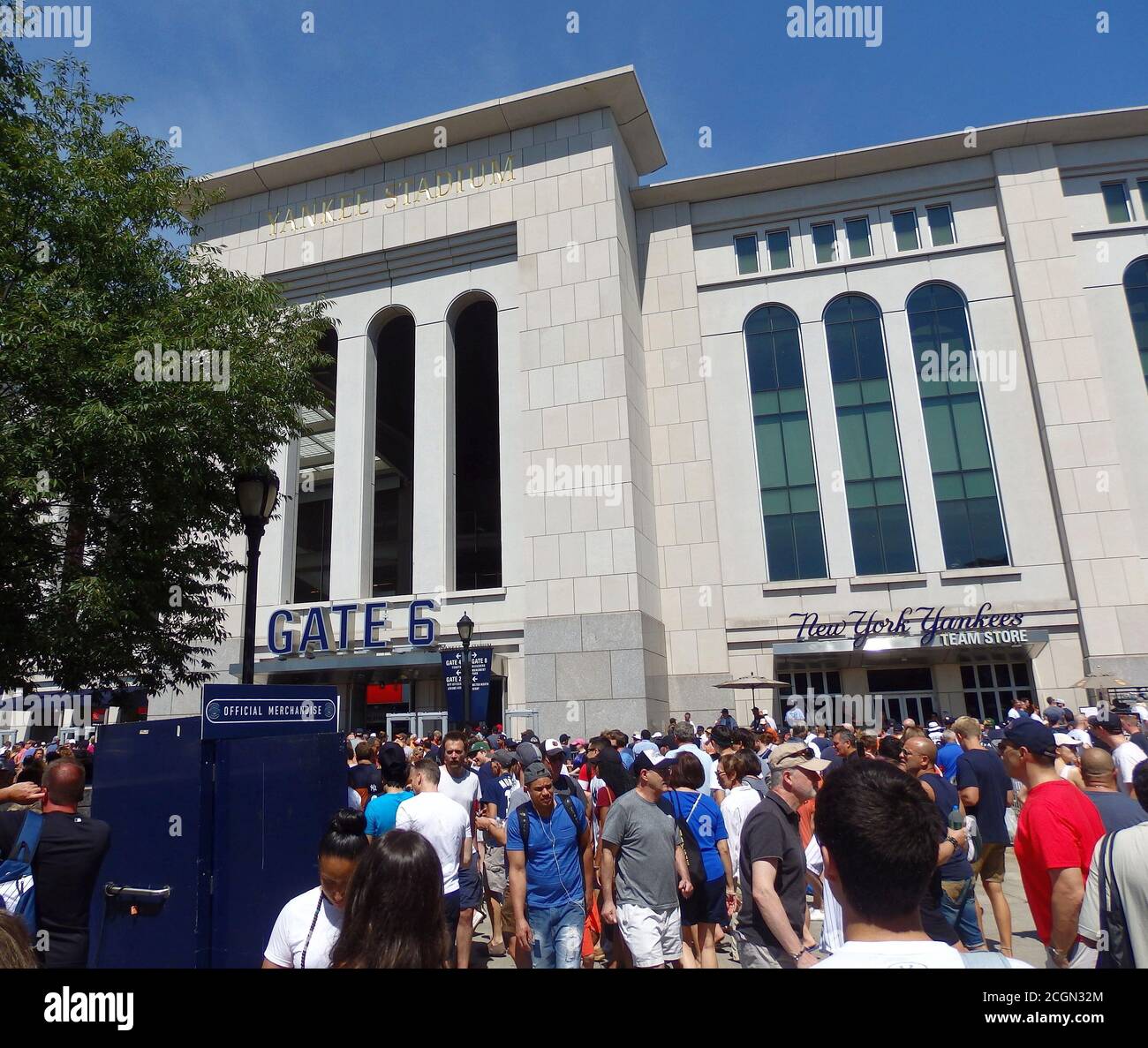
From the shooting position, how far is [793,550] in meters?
26.1

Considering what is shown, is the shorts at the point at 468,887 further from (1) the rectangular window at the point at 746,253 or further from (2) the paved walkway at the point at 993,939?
(1) the rectangular window at the point at 746,253

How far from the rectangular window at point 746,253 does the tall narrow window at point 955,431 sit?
5740 mm

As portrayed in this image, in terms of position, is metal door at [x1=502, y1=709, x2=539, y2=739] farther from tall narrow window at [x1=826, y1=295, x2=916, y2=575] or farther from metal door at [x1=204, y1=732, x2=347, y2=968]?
metal door at [x1=204, y1=732, x2=347, y2=968]

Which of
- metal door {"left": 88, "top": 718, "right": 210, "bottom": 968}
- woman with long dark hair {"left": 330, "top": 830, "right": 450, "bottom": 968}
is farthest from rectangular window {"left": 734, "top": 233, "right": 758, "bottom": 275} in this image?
woman with long dark hair {"left": 330, "top": 830, "right": 450, "bottom": 968}

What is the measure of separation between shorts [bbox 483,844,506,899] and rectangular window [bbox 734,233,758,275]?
2511 cm

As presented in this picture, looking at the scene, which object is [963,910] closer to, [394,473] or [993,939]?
[993,939]

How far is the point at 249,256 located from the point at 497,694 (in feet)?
63.3

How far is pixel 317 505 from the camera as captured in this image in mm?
36562

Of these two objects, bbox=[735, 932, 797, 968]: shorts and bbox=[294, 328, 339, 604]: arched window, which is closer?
bbox=[735, 932, 797, 968]: shorts

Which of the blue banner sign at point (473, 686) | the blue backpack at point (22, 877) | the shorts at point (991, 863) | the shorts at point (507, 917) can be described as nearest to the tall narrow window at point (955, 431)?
the blue banner sign at point (473, 686)

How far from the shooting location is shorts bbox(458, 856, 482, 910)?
6.85 metres

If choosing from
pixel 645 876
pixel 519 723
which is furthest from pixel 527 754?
pixel 519 723

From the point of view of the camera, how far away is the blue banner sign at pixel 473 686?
72.8 ft

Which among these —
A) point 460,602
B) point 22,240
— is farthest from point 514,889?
point 460,602
